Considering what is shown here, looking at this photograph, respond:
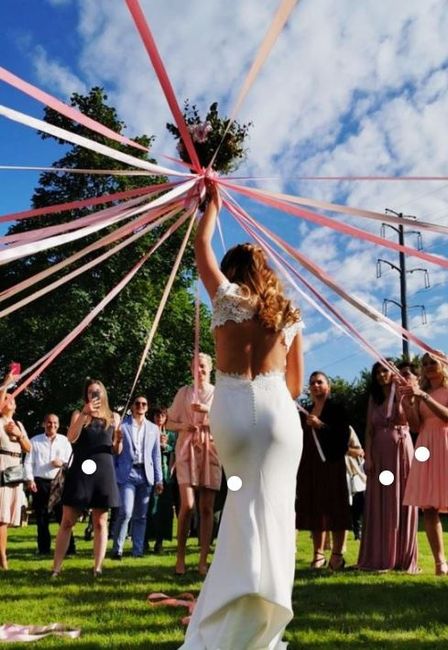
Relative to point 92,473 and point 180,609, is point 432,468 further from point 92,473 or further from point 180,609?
point 92,473

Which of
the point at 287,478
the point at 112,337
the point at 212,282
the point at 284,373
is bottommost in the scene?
the point at 287,478

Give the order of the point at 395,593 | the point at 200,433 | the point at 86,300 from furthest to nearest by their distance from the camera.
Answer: the point at 86,300 → the point at 200,433 → the point at 395,593

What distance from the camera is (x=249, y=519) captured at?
3.63m

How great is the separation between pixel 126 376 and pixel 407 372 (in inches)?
656

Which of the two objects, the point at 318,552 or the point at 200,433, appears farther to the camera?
the point at 318,552

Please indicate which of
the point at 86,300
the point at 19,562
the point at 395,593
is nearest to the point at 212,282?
the point at 395,593

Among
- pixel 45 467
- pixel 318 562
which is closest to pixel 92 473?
pixel 318 562

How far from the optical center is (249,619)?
3604mm

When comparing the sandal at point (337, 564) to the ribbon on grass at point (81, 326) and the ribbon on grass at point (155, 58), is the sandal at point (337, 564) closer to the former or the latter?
the ribbon on grass at point (81, 326)

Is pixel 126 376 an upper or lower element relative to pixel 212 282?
upper

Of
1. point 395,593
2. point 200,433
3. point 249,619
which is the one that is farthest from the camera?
point 200,433

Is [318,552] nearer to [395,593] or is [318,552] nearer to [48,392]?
[395,593]
